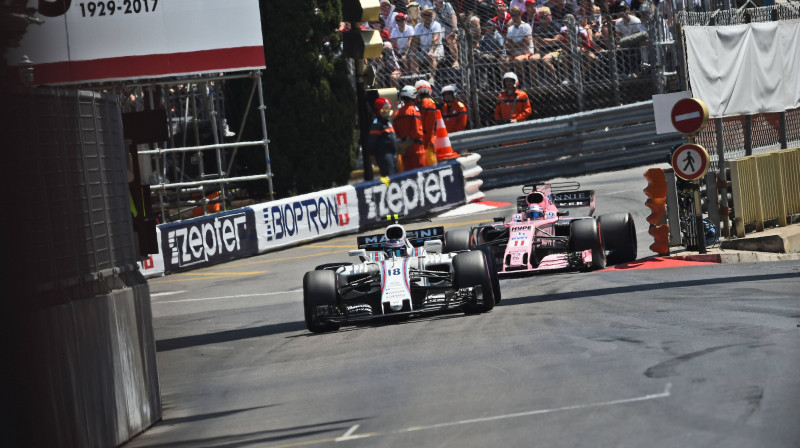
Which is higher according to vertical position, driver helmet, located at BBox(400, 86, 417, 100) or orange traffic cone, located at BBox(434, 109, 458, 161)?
driver helmet, located at BBox(400, 86, 417, 100)

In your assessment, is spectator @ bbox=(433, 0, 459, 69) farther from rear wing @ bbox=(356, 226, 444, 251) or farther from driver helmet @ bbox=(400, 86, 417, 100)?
rear wing @ bbox=(356, 226, 444, 251)

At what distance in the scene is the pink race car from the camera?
15.1 meters

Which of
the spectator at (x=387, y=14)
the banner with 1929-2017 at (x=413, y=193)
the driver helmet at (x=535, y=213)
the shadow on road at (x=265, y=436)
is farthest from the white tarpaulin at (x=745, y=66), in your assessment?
the shadow on road at (x=265, y=436)

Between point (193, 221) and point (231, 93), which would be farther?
point (231, 93)

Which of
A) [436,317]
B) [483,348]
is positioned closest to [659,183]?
[436,317]

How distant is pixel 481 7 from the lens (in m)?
25.8

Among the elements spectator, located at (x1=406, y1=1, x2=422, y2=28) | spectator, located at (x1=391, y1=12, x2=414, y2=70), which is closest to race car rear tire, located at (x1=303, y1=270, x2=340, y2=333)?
spectator, located at (x1=391, y1=12, x2=414, y2=70)

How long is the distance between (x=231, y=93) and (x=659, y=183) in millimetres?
9701

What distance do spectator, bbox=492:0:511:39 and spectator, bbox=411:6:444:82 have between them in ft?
4.23

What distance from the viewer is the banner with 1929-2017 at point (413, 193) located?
21969 millimetres

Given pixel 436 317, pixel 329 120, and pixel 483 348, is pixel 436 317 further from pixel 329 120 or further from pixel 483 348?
pixel 329 120

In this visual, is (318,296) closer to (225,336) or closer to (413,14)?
(225,336)

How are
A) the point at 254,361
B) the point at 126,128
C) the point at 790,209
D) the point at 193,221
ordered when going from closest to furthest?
the point at 126,128
the point at 254,361
the point at 790,209
the point at 193,221

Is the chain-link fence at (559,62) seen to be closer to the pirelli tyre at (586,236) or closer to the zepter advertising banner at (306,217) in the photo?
the zepter advertising banner at (306,217)
